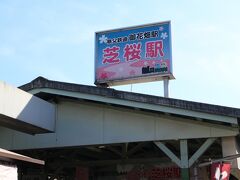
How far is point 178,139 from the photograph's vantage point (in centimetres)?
1168

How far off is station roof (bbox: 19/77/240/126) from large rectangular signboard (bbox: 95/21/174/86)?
3284 millimetres

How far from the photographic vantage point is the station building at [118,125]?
11.1 m

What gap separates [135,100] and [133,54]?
182 inches

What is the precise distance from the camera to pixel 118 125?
12.4 meters

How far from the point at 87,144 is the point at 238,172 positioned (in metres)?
4.23

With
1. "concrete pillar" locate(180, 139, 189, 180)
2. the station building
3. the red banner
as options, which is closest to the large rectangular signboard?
the station building

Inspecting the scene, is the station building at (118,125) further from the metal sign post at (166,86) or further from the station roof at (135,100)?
the metal sign post at (166,86)

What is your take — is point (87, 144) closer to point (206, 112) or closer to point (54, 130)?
point (54, 130)

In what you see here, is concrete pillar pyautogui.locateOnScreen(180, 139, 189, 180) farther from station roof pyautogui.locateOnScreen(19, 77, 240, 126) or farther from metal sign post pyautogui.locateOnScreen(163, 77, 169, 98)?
metal sign post pyautogui.locateOnScreen(163, 77, 169, 98)

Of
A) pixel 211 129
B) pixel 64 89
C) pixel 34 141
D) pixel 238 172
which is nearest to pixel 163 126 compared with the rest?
pixel 211 129

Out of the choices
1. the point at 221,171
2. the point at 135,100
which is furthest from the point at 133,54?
the point at 221,171

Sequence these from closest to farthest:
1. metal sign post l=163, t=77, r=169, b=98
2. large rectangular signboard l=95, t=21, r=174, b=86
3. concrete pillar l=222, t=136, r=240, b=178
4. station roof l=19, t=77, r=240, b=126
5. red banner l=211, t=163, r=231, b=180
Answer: red banner l=211, t=163, r=231, b=180 → station roof l=19, t=77, r=240, b=126 → concrete pillar l=222, t=136, r=240, b=178 → metal sign post l=163, t=77, r=169, b=98 → large rectangular signboard l=95, t=21, r=174, b=86

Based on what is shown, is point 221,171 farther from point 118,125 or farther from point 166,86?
point 166,86

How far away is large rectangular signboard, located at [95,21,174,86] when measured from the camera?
603 inches
